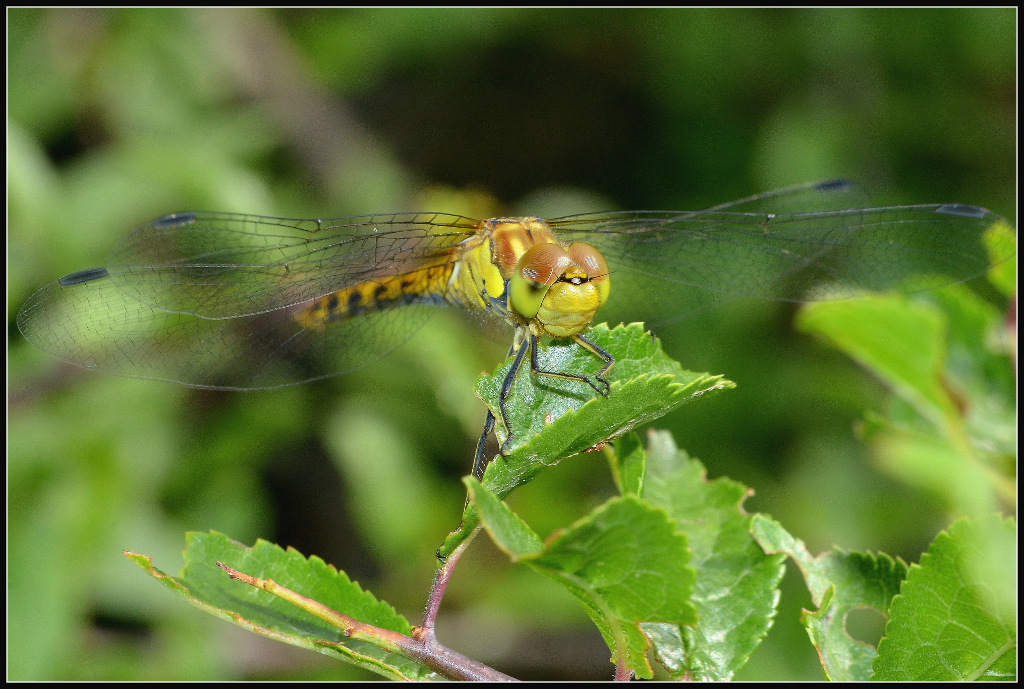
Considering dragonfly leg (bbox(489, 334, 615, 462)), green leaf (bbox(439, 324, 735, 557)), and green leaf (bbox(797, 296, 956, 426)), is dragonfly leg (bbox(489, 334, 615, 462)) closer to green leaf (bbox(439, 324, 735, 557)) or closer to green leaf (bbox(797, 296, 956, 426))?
green leaf (bbox(439, 324, 735, 557))

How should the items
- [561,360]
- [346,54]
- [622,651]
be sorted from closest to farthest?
[622,651], [561,360], [346,54]

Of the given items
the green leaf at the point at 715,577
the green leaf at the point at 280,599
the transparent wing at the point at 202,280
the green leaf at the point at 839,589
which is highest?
the transparent wing at the point at 202,280

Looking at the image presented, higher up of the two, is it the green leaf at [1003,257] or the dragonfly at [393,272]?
the dragonfly at [393,272]

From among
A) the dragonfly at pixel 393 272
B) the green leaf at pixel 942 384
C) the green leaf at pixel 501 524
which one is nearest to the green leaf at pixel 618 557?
the green leaf at pixel 501 524

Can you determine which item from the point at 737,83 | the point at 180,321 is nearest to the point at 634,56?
the point at 737,83

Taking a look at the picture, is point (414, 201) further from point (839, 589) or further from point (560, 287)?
point (839, 589)

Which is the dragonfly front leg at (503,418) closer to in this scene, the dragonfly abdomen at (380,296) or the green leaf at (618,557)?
the green leaf at (618,557)

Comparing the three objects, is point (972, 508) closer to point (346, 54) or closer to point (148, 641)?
point (148, 641)
